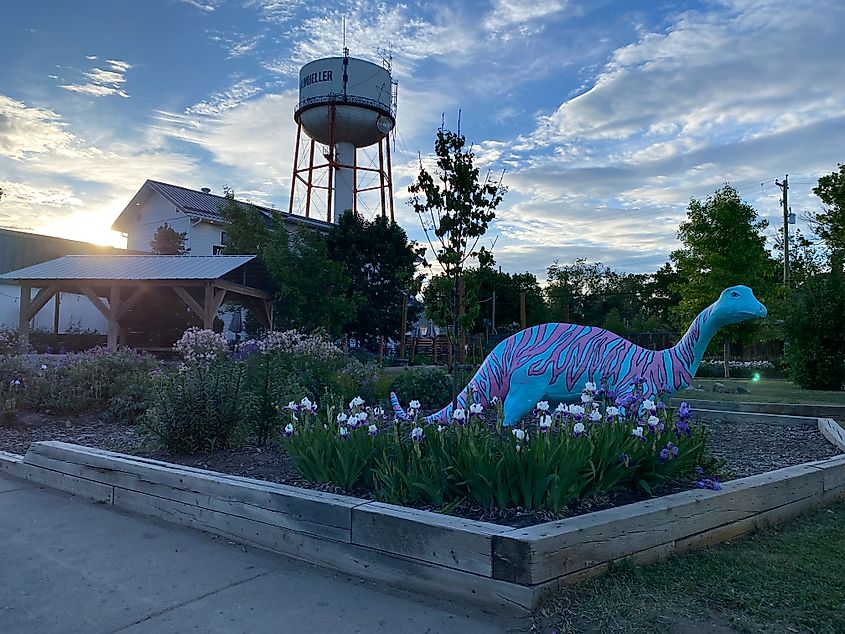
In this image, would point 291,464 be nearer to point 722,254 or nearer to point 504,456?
point 504,456

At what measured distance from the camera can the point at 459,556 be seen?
3439 mm

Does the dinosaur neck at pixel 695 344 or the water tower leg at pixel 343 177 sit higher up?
the water tower leg at pixel 343 177

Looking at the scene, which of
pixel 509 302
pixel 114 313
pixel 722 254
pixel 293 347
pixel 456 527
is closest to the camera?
pixel 456 527

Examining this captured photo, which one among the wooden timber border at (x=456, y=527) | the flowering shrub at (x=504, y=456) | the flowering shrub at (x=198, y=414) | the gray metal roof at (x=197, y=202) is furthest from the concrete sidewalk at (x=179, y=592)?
the gray metal roof at (x=197, y=202)

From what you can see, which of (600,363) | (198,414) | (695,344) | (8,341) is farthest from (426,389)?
(8,341)

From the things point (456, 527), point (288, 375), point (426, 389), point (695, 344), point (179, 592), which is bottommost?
point (179, 592)

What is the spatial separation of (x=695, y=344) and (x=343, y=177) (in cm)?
3259

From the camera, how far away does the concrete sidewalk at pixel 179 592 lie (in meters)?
3.21

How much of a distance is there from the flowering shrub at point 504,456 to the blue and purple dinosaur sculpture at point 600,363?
1.74 m

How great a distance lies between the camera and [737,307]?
699 centimetres

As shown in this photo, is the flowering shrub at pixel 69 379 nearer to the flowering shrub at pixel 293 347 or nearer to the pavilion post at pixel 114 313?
the flowering shrub at pixel 293 347

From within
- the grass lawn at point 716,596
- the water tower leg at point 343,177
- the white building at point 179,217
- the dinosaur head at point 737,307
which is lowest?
the grass lawn at point 716,596

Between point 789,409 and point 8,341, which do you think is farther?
point 8,341

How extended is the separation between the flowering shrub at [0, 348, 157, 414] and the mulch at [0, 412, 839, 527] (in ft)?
0.85
